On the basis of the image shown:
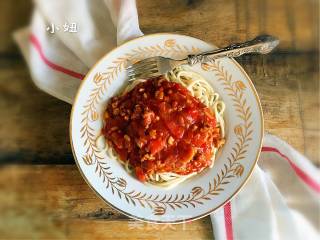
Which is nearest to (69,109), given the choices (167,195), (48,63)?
(48,63)

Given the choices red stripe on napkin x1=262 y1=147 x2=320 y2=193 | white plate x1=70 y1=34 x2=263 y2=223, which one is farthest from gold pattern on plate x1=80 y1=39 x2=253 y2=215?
red stripe on napkin x1=262 y1=147 x2=320 y2=193

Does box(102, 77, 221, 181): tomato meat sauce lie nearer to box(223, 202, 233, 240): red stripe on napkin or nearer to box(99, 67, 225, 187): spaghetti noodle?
box(99, 67, 225, 187): spaghetti noodle

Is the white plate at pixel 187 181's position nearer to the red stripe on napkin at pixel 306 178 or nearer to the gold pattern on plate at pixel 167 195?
the gold pattern on plate at pixel 167 195

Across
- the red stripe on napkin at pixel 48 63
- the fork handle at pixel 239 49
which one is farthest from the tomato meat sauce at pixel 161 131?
the red stripe on napkin at pixel 48 63

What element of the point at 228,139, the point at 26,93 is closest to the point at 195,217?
the point at 228,139

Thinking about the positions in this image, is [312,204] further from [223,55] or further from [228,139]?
[223,55]

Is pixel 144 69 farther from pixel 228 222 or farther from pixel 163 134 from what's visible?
pixel 228 222

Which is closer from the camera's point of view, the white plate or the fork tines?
the white plate
